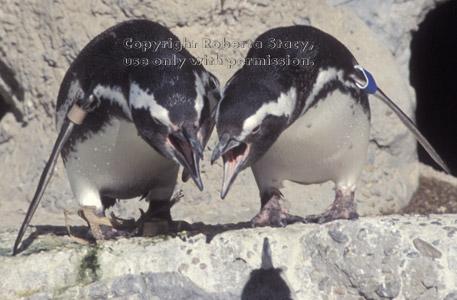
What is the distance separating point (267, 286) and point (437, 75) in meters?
4.37

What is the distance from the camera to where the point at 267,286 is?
7.64ft

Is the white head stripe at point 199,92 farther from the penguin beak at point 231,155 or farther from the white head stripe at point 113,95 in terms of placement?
the white head stripe at point 113,95

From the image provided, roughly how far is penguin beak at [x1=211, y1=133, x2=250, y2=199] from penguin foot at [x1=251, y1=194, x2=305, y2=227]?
531 millimetres

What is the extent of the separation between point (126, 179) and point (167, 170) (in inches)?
5.7

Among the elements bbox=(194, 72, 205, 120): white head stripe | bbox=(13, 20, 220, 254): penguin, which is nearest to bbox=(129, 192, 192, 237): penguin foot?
bbox=(13, 20, 220, 254): penguin

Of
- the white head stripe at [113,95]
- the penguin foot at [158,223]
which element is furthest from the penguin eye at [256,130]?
the penguin foot at [158,223]

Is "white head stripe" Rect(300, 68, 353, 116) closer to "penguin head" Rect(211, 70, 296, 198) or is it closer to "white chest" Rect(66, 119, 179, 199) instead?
"penguin head" Rect(211, 70, 296, 198)

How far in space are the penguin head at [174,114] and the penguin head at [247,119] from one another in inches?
2.8

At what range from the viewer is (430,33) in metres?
6.00

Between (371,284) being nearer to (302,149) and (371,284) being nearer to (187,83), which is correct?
(302,149)

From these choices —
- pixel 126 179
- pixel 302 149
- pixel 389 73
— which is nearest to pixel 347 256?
pixel 302 149

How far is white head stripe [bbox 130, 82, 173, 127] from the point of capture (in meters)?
2.11

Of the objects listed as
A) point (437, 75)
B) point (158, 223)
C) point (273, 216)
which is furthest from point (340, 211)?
point (437, 75)

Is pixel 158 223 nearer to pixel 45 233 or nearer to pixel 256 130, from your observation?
pixel 45 233
